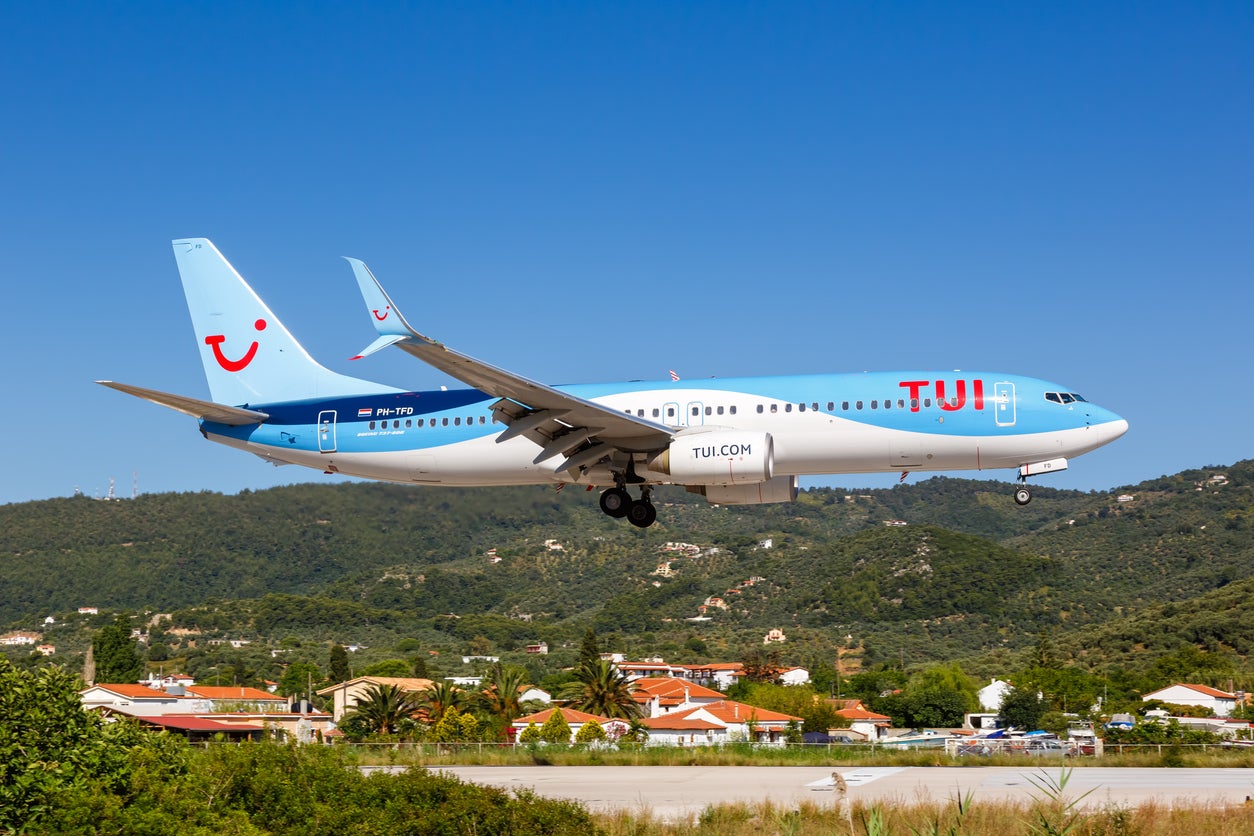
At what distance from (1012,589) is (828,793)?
130781 millimetres

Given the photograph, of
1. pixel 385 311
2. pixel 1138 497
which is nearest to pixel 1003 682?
pixel 1138 497

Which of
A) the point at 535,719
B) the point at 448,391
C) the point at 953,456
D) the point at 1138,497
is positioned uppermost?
the point at 1138,497

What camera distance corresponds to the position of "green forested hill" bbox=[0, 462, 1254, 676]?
12912 centimetres

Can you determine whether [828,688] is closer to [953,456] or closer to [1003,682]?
[1003,682]

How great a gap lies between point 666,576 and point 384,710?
10105 centimetres

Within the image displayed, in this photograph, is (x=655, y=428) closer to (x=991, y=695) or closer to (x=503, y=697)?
(x=503, y=697)

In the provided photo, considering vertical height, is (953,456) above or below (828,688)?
above

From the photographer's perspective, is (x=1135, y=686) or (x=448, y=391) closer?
(x=448, y=391)

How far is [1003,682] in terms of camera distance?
11219 cm

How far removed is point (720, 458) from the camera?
1318 inches

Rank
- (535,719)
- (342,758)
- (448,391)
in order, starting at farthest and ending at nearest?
(535,719), (448,391), (342,758)

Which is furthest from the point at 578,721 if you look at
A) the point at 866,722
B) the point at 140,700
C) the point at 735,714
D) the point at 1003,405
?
the point at 1003,405

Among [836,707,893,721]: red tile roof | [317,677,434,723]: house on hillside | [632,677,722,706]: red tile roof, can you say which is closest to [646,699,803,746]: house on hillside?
[836,707,893,721]: red tile roof

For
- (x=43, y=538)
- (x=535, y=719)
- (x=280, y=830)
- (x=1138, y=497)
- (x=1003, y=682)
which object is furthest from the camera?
(x=1138, y=497)
